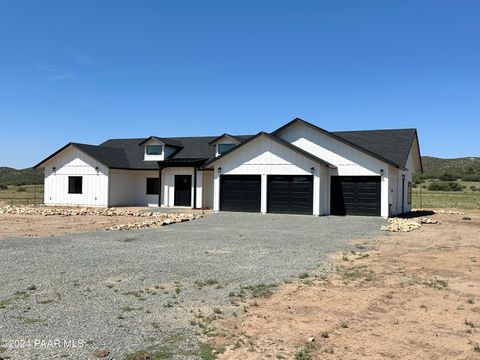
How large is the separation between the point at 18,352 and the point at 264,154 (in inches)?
874

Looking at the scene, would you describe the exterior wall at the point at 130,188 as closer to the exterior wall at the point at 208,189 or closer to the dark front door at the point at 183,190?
the dark front door at the point at 183,190

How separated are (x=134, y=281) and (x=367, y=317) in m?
4.44

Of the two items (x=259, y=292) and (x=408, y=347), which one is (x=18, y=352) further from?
(x=408, y=347)

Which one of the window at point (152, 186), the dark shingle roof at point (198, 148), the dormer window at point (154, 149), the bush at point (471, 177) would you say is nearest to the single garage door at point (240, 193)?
the dark shingle roof at point (198, 148)

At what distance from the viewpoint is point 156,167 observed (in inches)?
1277

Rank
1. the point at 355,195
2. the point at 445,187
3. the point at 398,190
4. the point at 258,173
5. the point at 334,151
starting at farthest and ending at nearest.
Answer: the point at 445,187
the point at 398,190
the point at 258,173
the point at 334,151
the point at 355,195

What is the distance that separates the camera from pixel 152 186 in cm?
3350

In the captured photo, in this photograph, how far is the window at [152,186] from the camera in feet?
109

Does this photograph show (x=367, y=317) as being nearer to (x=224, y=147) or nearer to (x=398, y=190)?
(x=398, y=190)

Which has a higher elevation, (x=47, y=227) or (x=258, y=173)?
(x=258, y=173)

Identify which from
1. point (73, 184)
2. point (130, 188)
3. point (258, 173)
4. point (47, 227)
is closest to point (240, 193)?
point (258, 173)

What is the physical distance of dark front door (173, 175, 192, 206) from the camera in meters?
31.4

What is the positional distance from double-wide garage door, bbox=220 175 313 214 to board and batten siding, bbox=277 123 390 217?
1593 mm

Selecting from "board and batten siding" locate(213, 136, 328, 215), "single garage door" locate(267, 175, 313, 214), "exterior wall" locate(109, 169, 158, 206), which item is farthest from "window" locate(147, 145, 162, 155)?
"single garage door" locate(267, 175, 313, 214)
